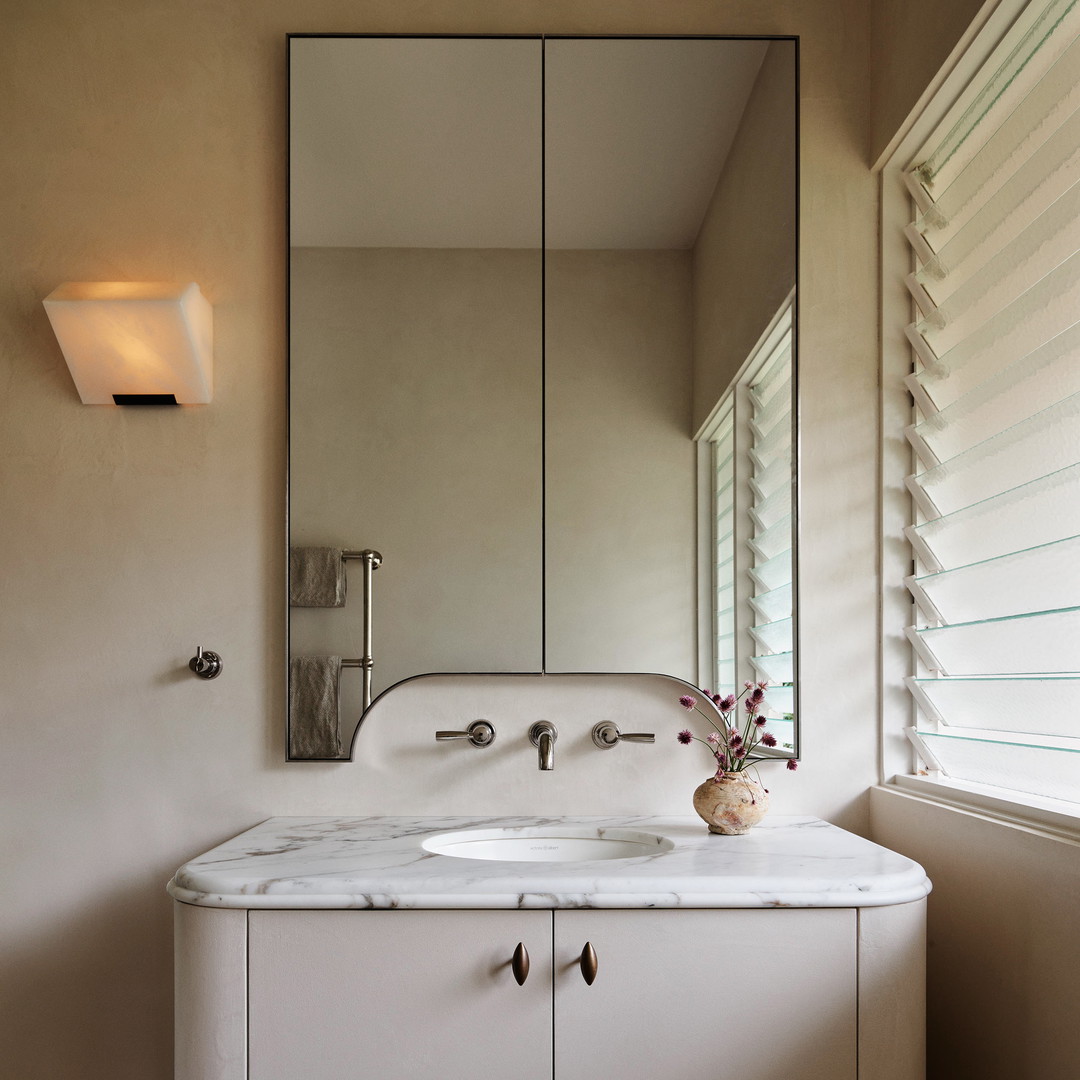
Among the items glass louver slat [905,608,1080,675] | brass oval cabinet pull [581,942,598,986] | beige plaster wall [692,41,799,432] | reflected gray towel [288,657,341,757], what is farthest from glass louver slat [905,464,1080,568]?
reflected gray towel [288,657,341,757]

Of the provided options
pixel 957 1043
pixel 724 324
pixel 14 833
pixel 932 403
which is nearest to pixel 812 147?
pixel 724 324

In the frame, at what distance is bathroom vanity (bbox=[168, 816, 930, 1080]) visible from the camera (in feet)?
4.18

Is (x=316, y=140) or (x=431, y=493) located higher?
(x=316, y=140)

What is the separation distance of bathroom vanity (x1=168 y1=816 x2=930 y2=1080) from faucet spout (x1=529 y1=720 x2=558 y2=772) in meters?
0.45

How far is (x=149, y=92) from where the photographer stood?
73.6 inches

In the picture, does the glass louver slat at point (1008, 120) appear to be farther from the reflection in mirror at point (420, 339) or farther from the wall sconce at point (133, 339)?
the wall sconce at point (133, 339)

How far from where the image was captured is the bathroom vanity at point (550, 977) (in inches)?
50.2

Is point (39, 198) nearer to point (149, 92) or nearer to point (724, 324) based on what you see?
point (149, 92)

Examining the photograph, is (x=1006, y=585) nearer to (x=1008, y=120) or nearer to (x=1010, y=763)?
(x=1010, y=763)

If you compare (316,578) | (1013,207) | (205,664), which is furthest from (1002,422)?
(205,664)

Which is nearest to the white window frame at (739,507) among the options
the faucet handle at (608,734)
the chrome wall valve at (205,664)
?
the faucet handle at (608,734)

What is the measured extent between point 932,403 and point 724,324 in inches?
15.4

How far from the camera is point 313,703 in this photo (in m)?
1.79

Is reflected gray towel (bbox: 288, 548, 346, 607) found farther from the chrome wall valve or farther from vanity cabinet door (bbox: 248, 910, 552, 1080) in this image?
vanity cabinet door (bbox: 248, 910, 552, 1080)
